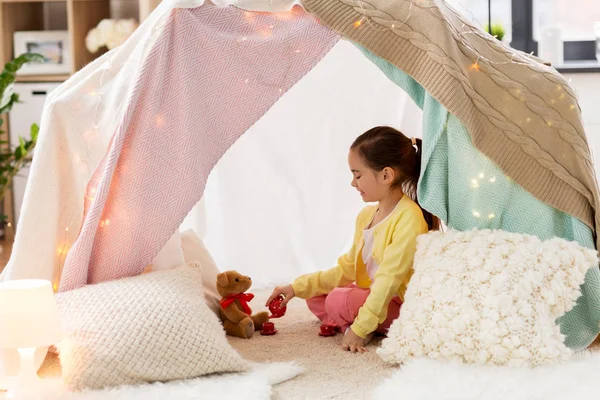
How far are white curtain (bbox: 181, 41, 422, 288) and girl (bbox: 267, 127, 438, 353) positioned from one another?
0.56 m

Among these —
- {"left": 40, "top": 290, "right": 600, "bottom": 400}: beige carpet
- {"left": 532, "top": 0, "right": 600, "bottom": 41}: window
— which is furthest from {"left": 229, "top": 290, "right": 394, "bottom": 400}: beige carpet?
{"left": 532, "top": 0, "right": 600, "bottom": 41}: window

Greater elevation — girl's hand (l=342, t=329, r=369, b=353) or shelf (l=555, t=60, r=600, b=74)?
shelf (l=555, t=60, r=600, b=74)

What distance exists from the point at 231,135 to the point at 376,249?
457 millimetres

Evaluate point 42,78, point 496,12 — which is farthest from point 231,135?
point 42,78

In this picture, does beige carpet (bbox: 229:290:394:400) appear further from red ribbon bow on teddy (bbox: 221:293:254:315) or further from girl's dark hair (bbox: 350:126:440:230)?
girl's dark hair (bbox: 350:126:440:230)

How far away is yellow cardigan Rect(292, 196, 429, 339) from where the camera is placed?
6.10 ft

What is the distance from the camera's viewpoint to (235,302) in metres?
2.05

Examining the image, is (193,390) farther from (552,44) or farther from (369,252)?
(552,44)

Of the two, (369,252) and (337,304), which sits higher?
(369,252)

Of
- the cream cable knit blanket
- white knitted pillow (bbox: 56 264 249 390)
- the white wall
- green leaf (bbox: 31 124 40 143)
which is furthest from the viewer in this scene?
green leaf (bbox: 31 124 40 143)

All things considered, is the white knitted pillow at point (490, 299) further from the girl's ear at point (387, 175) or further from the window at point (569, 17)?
the window at point (569, 17)

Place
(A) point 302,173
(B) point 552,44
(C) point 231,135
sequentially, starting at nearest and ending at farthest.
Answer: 1. (C) point 231,135
2. (A) point 302,173
3. (B) point 552,44

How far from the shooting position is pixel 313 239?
270 centimetres

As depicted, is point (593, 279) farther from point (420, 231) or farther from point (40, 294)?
point (40, 294)
